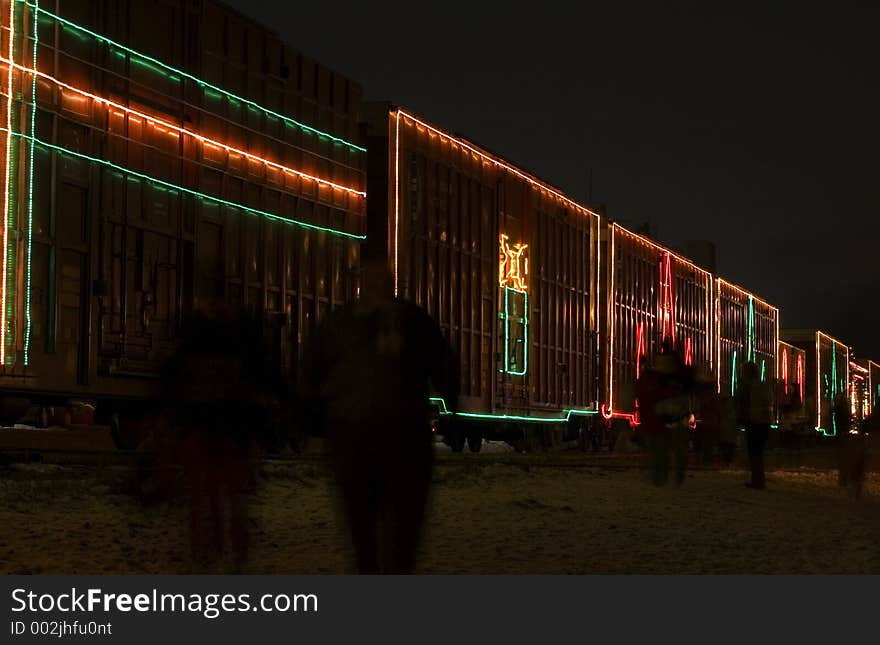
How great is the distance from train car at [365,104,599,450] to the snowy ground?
6.48 metres

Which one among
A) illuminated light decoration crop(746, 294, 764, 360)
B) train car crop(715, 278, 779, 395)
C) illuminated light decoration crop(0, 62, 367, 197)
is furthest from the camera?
illuminated light decoration crop(746, 294, 764, 360)

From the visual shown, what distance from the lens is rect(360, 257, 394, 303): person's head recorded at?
6.87 metres

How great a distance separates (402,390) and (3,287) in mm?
8363

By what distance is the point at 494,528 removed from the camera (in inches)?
479

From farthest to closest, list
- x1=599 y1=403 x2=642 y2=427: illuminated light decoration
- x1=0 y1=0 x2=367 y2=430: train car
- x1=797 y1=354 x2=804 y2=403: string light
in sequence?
x1=797 y1=354 x2=804 y2=403: string light < x1=599 y1=403 x2=642 y2=427: illuminated light decoration < x1=0 y1=0 x2=367 y2=430: train car

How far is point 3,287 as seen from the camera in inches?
555

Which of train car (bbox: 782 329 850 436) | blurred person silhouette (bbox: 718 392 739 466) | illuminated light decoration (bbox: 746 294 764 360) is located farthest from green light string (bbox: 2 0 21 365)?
train car (bbox: 782 329 850 436)

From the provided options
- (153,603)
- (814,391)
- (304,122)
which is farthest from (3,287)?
(814,391)

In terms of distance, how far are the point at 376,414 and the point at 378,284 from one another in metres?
0.62

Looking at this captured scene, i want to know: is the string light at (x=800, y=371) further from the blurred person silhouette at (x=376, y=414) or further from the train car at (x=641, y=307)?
the blurred person silhouette at (x=376, y=414)

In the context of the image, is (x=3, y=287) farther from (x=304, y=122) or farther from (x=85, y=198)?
(x=304, y=122)

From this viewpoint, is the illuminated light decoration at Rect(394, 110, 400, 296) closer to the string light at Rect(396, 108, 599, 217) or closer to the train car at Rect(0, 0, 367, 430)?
the string light at Rect(396, 108, 599, 217)

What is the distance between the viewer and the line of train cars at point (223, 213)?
1462 centimetres

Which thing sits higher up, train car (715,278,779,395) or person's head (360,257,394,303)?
train car (715,278,779,395)
